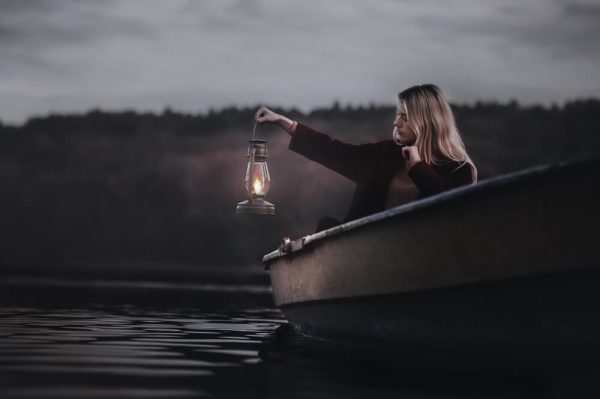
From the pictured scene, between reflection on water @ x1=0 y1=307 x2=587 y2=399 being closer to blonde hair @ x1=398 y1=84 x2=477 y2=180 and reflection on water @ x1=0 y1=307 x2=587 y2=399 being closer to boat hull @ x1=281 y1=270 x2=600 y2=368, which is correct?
boat hull @ x1=281 y1=270 x2=600 y2=368

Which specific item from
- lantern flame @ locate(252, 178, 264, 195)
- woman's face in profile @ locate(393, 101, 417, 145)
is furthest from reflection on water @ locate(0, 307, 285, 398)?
woman's face in profile @ locate(393, 101, 417, 145)

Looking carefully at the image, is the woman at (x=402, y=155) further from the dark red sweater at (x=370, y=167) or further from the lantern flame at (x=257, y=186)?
the lantern flame at (x=257, y=186)

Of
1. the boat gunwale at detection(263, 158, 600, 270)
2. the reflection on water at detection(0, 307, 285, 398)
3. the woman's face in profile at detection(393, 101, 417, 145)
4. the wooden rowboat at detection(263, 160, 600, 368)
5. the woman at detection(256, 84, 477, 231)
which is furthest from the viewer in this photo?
the woman's face in profile at detection(393, 101, 417, 145)

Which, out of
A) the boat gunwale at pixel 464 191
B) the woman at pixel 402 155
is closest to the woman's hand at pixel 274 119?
the woman at pixel 402 155

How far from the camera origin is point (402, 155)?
8.48 meters

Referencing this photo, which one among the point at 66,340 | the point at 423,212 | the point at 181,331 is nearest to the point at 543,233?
the point at 423,212

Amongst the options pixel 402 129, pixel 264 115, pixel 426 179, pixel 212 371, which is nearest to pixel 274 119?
pixel 264 115

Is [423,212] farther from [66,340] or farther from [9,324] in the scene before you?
[9,324]

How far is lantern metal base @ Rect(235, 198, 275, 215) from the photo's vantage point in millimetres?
9297

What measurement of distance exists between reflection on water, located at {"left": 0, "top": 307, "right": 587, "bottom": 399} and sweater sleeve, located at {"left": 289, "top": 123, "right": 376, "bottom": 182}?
1.63 metres

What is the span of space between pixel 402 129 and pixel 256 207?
6.31 ft

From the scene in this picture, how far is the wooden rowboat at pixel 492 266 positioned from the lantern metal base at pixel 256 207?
1.34 meters

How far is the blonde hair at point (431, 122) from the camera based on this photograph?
7789 millimetres

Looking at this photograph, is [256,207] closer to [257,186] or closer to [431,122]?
[257,186]
